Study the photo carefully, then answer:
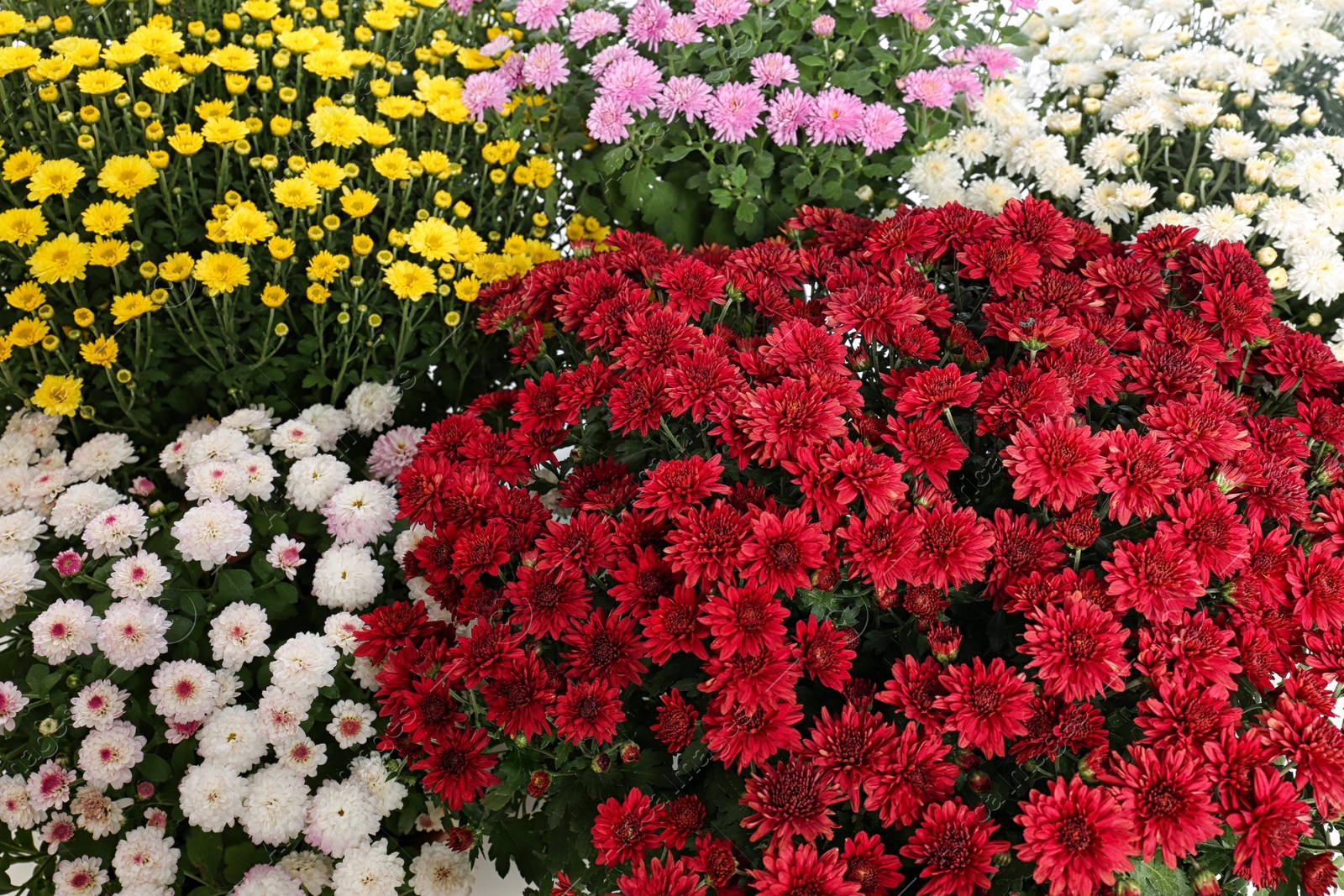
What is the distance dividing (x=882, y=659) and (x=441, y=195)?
1.26 m

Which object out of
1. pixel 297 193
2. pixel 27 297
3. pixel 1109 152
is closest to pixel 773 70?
pixel 1109 152

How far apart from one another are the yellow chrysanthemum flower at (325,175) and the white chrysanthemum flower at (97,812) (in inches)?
43.2

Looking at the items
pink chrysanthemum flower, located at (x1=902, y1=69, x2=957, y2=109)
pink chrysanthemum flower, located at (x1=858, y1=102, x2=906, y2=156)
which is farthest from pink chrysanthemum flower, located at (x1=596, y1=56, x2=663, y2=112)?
pink chrysanthemum flower, located at (x1=902, y1=69, x2=957, y2=109)

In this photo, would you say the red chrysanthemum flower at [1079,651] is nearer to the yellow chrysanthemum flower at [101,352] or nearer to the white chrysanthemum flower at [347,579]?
the white chrysanthemum flower at [347,579]

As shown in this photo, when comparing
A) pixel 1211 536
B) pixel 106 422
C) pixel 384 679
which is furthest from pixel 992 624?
pixel 106 422

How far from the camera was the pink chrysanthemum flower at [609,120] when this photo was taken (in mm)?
2086

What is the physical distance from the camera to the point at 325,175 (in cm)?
198

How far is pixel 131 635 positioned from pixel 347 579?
1.05ft

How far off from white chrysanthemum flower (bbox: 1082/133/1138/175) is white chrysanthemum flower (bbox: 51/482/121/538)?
1.98m

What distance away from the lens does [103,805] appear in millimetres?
1569

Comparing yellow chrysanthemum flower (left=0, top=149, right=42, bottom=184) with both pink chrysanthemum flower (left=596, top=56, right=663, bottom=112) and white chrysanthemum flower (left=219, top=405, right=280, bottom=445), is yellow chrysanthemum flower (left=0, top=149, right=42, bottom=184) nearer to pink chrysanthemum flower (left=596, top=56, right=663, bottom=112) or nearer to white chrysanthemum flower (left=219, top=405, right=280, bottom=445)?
white chrysanthemum flower (left=219, top=405, right=280, bottom=445)

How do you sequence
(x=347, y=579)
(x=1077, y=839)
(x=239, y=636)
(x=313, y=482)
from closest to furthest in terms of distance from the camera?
(x=1077, y=839) < (x=239, y=636) < (x=347, y=579) < (x=313, y=482)

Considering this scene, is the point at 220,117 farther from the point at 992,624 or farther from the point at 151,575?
the point at 992,624

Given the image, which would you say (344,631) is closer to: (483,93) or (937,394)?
(937,394)
